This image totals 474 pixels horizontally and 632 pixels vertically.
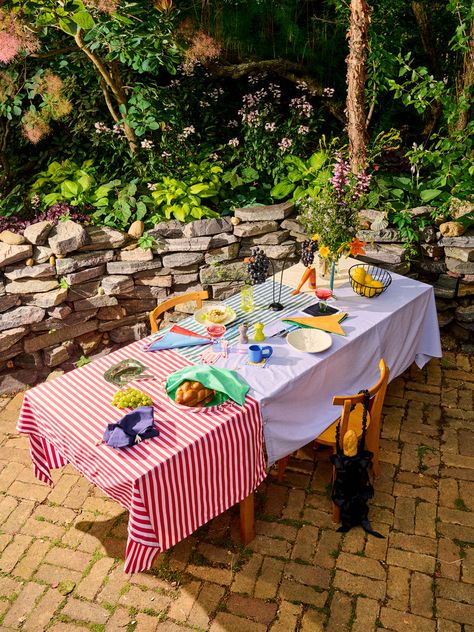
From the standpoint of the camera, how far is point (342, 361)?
3.50 metres

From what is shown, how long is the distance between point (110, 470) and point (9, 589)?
3.80 feet

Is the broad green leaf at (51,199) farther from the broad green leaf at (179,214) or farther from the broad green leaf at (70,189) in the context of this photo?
the broad green leaf at (179,214)

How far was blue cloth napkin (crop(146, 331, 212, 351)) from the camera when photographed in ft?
11.4

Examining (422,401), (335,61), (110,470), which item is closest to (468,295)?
(422,401)

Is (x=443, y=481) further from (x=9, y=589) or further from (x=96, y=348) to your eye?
(x=96, y=348)

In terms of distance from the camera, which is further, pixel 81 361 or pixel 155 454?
pixel 81 361

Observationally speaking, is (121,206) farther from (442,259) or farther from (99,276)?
(442,259)

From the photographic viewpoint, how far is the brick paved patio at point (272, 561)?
2.95 m

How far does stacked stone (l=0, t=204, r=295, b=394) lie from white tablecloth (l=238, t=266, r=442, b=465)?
102 centimetres

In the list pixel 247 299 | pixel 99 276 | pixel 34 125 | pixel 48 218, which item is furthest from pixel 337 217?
pixel 34 125

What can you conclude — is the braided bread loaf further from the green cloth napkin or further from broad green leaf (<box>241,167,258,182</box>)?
broad green leaf (<box>241,167,258,182</box>)

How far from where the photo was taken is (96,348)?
535 cm

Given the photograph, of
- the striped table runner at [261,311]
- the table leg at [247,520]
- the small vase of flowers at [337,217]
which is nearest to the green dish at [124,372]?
the striped table runner at [261,311]

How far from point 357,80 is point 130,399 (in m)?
3.57
